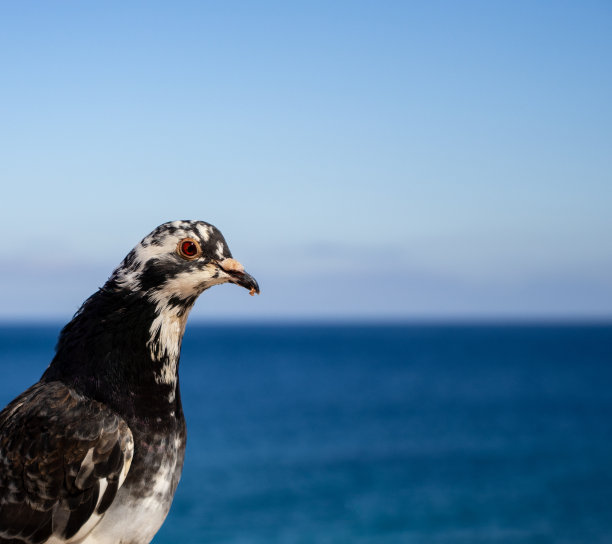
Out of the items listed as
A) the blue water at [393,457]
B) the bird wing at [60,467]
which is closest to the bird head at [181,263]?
the bird wing at [60,467]

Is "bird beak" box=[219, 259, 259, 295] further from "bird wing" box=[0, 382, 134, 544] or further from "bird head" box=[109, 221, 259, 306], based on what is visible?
"bird wing" box=[0, 382, 134, 544]

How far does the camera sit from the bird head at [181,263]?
15.0 feet

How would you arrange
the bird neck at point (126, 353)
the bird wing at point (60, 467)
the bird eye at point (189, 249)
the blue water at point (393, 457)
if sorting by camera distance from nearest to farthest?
the bird wing at point (60, 467)
the bird eye at point (189, 249)
the bird neck at point (126, 353)
the blue water at point (393, 457)

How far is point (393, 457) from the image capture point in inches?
2886

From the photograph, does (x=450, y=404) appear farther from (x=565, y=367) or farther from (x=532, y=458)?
(x=565, y=367)

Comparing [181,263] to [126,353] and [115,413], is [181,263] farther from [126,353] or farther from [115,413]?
[115,413]

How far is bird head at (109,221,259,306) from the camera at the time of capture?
4.58m

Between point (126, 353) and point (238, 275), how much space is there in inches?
33.4

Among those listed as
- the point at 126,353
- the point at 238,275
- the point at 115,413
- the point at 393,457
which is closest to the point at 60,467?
the point at 115,413

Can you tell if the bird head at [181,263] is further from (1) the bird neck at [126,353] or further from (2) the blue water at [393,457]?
(2) the blue water at [393,457]

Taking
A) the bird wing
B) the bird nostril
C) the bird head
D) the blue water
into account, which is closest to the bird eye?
the bird head

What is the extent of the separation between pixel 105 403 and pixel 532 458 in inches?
2960

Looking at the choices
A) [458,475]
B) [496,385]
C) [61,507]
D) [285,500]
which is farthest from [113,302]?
[496,385]

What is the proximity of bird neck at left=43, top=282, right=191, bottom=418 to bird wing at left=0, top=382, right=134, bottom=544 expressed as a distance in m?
0.13
